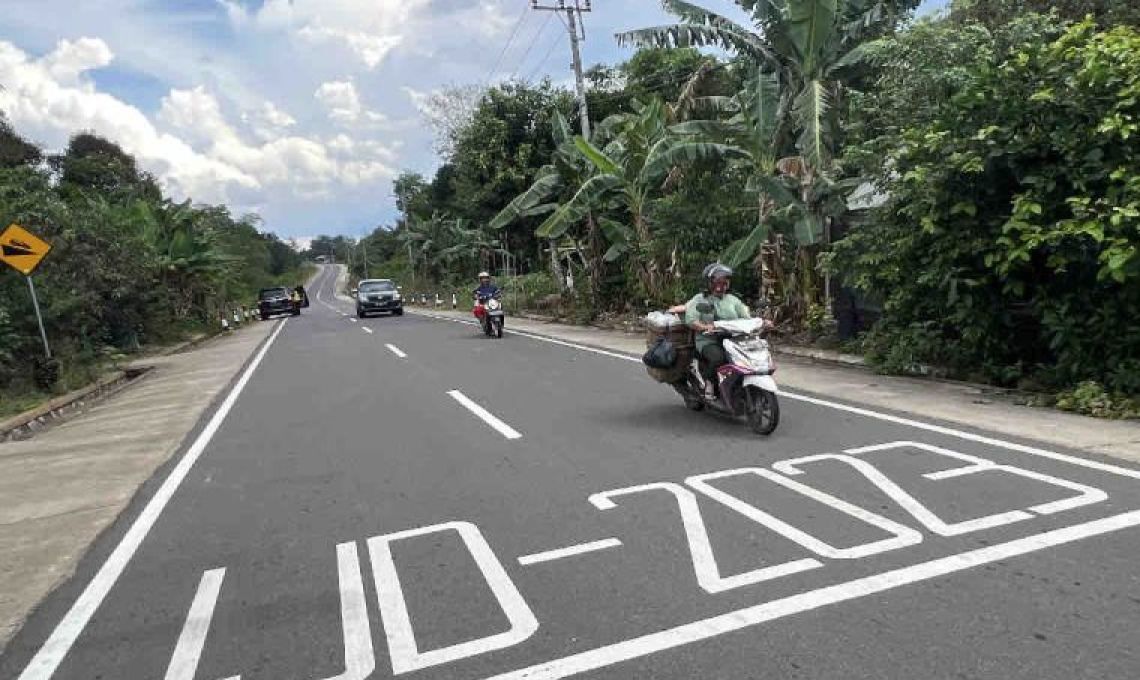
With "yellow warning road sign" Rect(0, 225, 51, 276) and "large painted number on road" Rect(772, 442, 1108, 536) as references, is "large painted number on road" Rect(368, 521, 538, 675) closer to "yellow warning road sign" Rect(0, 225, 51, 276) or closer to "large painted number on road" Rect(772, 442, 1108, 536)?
"large painted number on road" Rect(772, 442, 1108, 536)

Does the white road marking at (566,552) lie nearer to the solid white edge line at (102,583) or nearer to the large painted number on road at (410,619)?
the large painted number on road at (410,619)

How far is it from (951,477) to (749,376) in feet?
6.45

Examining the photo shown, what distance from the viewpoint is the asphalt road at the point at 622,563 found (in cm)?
329

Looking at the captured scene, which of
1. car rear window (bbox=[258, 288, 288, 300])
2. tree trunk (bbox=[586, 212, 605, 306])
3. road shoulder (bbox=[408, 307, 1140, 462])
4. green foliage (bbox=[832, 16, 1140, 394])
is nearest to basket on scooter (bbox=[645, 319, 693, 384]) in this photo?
road shoulder (bbox=[408, 307, 1140, 462])

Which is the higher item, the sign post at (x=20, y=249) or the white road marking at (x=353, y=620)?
the sign post at (x=20, y=249)

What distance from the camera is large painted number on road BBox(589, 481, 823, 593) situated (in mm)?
3920

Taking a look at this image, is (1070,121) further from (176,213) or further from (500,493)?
(176,213)

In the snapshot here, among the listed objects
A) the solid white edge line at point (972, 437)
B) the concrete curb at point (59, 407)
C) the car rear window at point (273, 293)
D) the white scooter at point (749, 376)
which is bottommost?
the concrete curb at point (59, 407)

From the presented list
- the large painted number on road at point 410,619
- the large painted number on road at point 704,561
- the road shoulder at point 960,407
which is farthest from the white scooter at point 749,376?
the large painted number on road at point 410,619

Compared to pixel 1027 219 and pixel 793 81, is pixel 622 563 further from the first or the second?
pixel 793 81

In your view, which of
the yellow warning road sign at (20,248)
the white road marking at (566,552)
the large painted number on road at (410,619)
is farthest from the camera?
the yellow warning road sign at (20,248)

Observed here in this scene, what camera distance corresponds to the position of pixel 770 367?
7.01 metres

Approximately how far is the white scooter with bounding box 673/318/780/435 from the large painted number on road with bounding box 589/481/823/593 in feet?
5.94

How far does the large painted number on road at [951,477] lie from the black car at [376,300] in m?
29.4
